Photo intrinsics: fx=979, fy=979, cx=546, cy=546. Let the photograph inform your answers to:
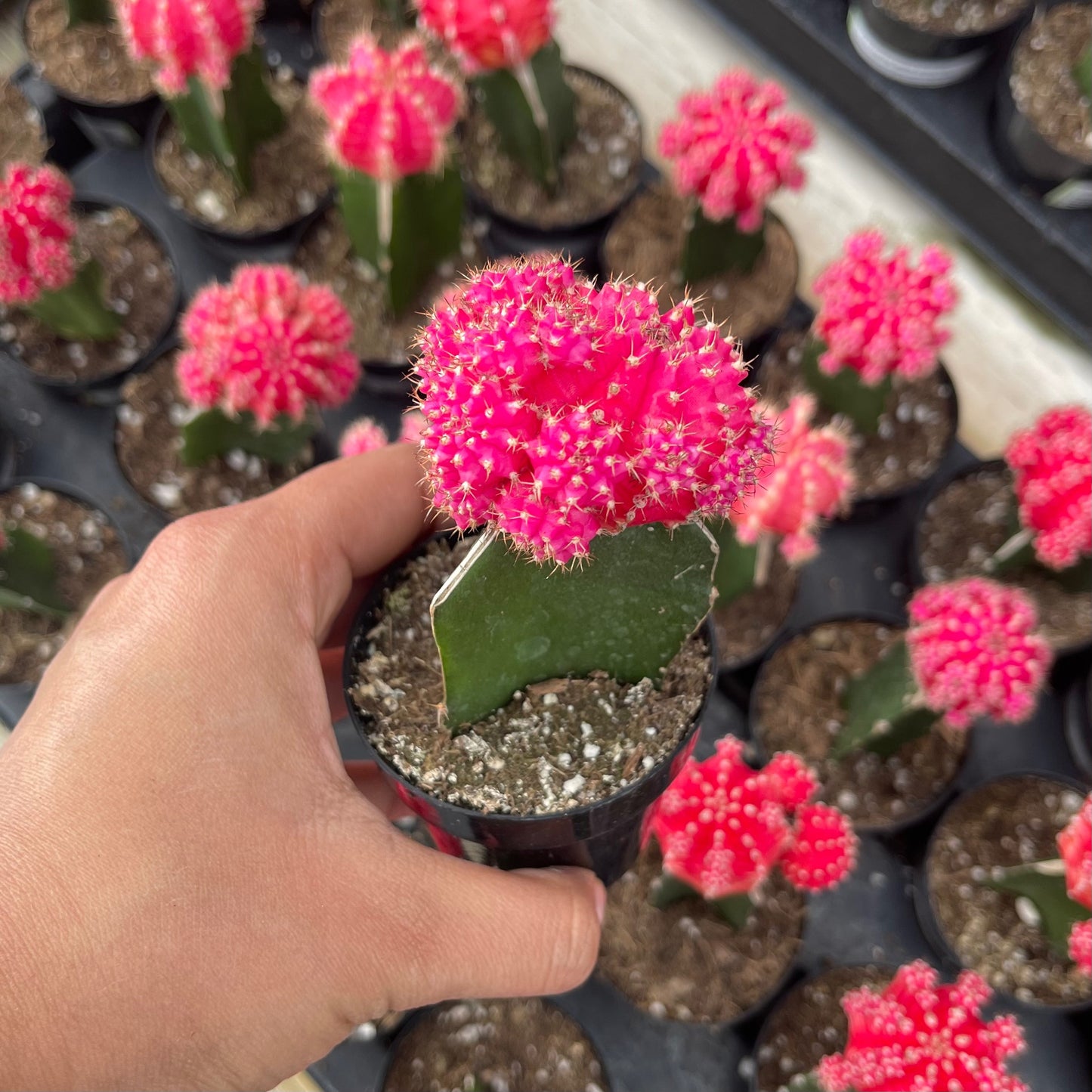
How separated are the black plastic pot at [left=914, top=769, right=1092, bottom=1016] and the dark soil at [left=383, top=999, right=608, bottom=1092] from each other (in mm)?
429

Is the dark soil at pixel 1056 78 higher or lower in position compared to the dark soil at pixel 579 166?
higher

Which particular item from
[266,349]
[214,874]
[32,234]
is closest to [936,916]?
[214,874]

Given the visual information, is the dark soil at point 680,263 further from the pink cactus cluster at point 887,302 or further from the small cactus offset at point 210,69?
the small cactus offset at point 210,69

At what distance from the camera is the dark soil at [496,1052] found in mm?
1104

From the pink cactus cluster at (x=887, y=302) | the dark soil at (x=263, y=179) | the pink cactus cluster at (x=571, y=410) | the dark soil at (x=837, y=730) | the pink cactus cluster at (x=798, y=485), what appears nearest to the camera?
the pink cactus cluster at (x=571, y=410)

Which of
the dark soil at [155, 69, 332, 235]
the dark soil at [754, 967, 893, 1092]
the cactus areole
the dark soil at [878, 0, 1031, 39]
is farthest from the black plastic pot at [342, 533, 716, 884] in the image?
the dark soil at [878, 0, 1031, 39]

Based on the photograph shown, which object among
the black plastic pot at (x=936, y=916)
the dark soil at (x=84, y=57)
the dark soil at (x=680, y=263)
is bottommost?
the black plastic pot at (x=936, y=916)

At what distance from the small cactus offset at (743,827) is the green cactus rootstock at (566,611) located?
21 cm

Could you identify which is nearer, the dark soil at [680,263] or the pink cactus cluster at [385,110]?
the pink cactus cluster at [385,110]

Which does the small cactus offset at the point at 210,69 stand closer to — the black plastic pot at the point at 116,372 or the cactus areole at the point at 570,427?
the black plastic pot at the point at 116,372

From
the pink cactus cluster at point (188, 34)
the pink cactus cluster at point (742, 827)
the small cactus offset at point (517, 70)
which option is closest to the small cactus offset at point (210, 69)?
the pink cactus cluster at point (188, 34)

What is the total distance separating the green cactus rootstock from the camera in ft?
2.20

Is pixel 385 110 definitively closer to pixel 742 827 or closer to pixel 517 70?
pixel 517 70

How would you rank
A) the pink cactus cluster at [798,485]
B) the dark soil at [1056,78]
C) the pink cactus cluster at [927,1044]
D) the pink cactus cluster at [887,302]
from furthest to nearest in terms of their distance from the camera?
the dark soil at [1056,78], the pink cactus cluster at [887,302], the pink cactus cluster at [798,485], the pink cactus cluster at [927,1044]
